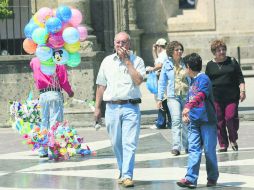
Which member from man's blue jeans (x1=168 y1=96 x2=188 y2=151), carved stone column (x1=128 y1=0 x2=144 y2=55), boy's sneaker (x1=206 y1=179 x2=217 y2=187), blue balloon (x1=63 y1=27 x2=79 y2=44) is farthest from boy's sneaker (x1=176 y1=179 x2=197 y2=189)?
carved stone column (x1=128 y1=0 x2=144 y2=55)

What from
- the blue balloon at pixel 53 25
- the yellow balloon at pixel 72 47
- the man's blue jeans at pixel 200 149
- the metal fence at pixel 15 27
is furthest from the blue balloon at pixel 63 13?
the metal fence at pixel 15 27

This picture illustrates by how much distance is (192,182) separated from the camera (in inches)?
439

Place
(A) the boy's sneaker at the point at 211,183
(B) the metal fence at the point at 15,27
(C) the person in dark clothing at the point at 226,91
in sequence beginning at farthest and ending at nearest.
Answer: (B) the metal fence at the point at 15,27 → (C) the person in dark clothing at the point at 226,91 → (A) the boy's sneaker at the point at 211,183

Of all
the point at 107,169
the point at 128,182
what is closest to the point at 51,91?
the point at 107,169

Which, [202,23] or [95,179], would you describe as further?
[202,23]

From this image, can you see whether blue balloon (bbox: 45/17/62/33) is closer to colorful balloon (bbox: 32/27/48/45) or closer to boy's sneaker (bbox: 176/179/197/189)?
colorful balloon (bbox: 32/27/48/45)

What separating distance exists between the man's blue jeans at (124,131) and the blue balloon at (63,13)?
2.73 metres

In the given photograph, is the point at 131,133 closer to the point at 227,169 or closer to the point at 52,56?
the point at 227,169

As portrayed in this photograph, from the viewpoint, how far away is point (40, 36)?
1411 cm

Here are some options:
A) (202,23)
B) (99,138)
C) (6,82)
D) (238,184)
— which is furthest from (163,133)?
(202,23)

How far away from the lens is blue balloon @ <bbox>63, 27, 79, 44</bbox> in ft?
45.9

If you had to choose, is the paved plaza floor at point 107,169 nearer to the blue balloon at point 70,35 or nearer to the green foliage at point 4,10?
the blue balloon at point 70,35

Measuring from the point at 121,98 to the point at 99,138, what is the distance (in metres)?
5.74

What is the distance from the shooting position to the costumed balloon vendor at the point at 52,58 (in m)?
14.1
